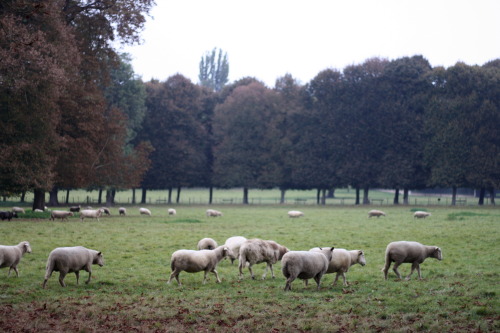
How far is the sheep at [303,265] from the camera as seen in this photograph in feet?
52.4

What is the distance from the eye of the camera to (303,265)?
634 inches

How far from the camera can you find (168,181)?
8156cm

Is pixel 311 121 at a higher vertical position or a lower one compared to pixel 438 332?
higher

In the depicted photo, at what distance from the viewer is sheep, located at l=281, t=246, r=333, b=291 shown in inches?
629

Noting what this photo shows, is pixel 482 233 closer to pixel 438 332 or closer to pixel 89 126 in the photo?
pixel 438 332

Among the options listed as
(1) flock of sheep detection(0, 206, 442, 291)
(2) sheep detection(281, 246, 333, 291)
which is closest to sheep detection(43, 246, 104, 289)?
(1) flock of sheep detection(0, 206, 442, 291)

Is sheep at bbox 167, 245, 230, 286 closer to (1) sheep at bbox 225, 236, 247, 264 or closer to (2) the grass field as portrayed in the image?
(2) the grass field

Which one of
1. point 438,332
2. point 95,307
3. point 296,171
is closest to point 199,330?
point 95,307

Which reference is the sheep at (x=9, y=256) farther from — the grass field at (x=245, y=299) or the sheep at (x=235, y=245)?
the sheep at (x=235, y=245)

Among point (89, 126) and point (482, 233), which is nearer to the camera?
point (482, 233)

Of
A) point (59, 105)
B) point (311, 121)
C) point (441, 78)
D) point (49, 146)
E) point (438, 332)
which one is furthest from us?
point (311, 121)

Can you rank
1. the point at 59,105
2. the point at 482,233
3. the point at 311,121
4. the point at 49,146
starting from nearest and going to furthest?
the point at 482,233 < the point at 49,146 < the point at 59,105 < the point at 311,121

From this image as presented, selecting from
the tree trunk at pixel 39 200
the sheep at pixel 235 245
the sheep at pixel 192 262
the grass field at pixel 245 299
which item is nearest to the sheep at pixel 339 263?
Result: the grass field at pixel 245 299

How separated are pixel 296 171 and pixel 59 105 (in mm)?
42128
